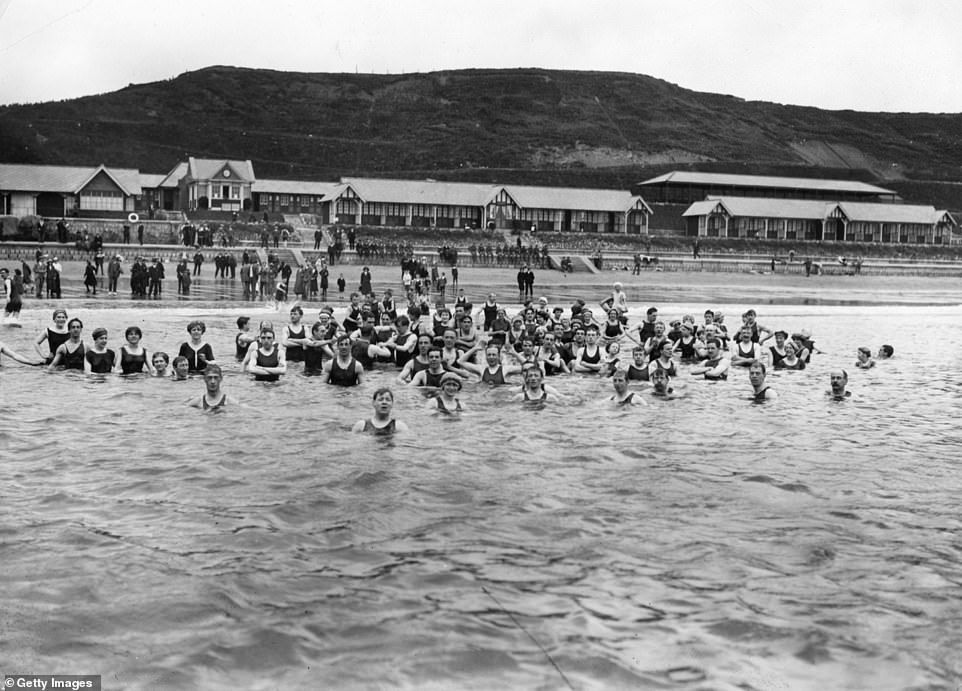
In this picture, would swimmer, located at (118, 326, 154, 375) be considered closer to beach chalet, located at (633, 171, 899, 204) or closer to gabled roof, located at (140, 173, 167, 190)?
gabled roof, located at (140, 173, 167, 190)

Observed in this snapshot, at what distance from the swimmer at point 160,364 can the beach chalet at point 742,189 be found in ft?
256

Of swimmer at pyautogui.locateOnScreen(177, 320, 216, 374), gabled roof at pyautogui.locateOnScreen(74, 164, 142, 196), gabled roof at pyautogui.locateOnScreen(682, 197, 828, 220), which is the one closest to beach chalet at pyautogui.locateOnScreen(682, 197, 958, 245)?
gabled roof at pyautogui.locateOnScreen(682, 197, 828, 220)

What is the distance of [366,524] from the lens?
8.75m

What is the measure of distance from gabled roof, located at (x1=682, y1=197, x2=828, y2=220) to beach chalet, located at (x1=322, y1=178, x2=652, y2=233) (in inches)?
205

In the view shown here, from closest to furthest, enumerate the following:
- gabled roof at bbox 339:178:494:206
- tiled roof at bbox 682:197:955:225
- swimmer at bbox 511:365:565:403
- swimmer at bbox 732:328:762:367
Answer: swimmer at bbox 511:365:565:403 < swimmer at bbox 732:328:762:367 < gabled roof at bbox 339:178:494:206 < tiled roof at bbox 682:197:955:225

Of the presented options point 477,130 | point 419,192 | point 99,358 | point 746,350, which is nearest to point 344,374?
point 99,358

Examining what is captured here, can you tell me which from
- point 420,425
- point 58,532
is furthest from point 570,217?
point 58,532

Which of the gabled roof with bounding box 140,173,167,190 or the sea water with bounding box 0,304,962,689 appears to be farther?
the gabled roof with bounding box 140,173,167,190

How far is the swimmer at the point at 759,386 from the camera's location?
15.0m

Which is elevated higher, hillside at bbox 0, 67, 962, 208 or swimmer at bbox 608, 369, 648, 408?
hillside at bbox 0, 67, 962, 208

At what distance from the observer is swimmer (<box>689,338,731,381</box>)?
17.5 meters

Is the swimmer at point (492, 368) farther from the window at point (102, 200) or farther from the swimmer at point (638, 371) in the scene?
the window at point (102, 200)

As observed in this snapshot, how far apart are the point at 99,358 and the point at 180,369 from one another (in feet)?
4.38

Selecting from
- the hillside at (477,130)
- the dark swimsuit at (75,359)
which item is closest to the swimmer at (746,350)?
the dark swimsuit at (75,359)
